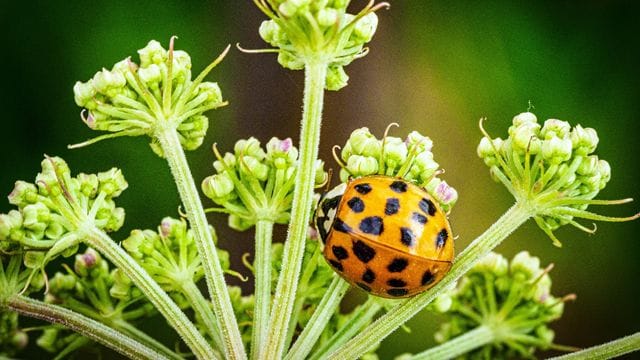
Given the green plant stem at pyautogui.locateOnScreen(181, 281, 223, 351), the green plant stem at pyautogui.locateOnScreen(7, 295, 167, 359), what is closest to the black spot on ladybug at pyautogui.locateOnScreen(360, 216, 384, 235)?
the green plant stem at pyautogui.locateOnScreen(181, 281, 223, 351)

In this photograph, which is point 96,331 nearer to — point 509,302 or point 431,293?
point 431,293

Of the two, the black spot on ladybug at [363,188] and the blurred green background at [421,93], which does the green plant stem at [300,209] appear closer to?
the black spot on ladybug at [363,188]

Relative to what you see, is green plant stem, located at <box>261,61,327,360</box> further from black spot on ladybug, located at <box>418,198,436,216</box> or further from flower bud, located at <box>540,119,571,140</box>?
flower bud, located at <box>540,119,571,140</box>

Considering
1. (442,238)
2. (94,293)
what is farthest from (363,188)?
(94,293)

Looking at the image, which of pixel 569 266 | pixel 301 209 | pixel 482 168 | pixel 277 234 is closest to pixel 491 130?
pixel 482 168

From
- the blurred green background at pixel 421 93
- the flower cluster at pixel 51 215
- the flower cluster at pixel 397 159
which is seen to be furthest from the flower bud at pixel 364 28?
the blurred green background at pixel 421 93

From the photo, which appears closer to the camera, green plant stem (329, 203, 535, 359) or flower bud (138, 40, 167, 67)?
green plant stem (329, 203, 535, 359)
